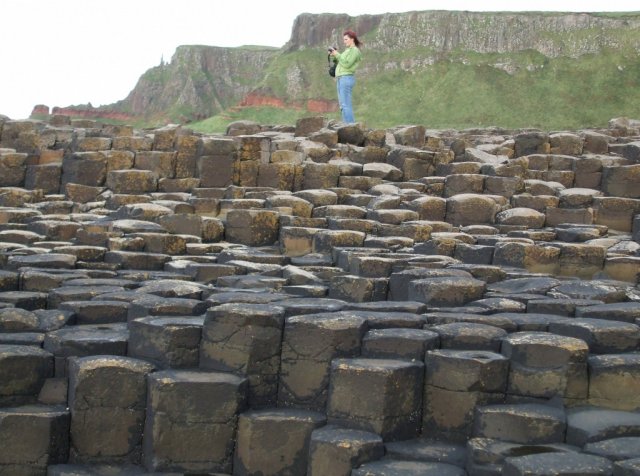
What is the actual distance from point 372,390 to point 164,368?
217cm

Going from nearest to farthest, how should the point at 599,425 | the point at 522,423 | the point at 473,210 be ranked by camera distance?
the point at 599,425, the point at 522,423, the point at 473,210

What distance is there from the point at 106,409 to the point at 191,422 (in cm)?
88

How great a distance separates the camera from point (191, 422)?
7.93m

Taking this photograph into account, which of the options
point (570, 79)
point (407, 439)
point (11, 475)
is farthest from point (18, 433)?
point (570, 79)

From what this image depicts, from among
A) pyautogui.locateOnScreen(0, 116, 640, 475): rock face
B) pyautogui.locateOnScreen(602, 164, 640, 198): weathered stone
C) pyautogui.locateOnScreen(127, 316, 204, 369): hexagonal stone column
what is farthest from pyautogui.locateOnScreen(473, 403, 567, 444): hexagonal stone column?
pyautogui.locateOnScreen(602, 164, 640, 198): weathered stone

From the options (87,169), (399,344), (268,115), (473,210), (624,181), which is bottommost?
(399,344)

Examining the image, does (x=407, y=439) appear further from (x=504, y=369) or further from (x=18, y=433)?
(x=18, y=433)

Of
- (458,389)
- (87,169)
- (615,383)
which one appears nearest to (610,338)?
(615,383)

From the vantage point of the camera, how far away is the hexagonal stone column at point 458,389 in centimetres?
784

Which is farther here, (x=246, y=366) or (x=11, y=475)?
(x=246, y=366)

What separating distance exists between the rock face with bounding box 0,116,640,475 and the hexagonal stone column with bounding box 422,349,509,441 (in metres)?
0.02

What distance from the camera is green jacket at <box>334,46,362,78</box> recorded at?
2136cm

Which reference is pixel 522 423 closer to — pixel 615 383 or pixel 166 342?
pixel 615 383

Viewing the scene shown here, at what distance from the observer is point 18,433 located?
7.80 metres
